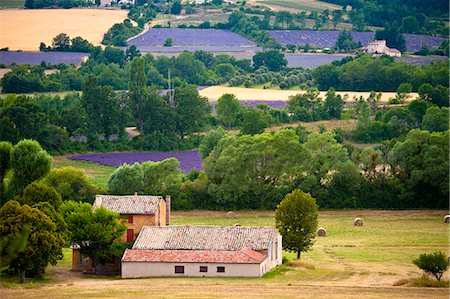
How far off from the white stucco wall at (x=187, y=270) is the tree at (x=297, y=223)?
18.2ft

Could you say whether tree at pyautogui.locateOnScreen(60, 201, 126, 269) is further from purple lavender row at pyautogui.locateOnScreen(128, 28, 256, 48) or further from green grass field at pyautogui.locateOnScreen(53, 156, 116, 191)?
purple lavender row at pyautogui.locateOnScreen(128, 28, 256, 48)

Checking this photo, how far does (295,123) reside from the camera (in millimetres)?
112812

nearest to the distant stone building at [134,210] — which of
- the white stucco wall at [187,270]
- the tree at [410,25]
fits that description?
the white stucco wall at [187,270]

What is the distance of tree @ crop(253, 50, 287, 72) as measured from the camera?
148 meters

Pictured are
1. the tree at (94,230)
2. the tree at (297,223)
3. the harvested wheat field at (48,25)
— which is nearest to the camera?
the tree at (94,230)

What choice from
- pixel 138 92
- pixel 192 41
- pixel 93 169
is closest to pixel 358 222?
pixel 93 169

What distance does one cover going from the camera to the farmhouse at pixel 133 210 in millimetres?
64125

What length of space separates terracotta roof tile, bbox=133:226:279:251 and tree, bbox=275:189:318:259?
2157 mm

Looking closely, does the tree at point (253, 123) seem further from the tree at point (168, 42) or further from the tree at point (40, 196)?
the tree at point (168, 42)

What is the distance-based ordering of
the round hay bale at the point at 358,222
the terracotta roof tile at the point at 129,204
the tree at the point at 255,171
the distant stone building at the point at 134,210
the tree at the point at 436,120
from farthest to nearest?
the tree at the point at 436,120, the tree at the point at 255,171, the round hay bale at the point at 358,222, the terracotta roof tile at the point at 129,204, the distant stone building at the point at 134,210

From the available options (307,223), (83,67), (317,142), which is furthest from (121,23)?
(307,223)

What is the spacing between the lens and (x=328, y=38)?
174 metres

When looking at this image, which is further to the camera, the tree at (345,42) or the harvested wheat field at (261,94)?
the tree at (345,42)

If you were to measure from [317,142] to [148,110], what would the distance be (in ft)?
81.0
